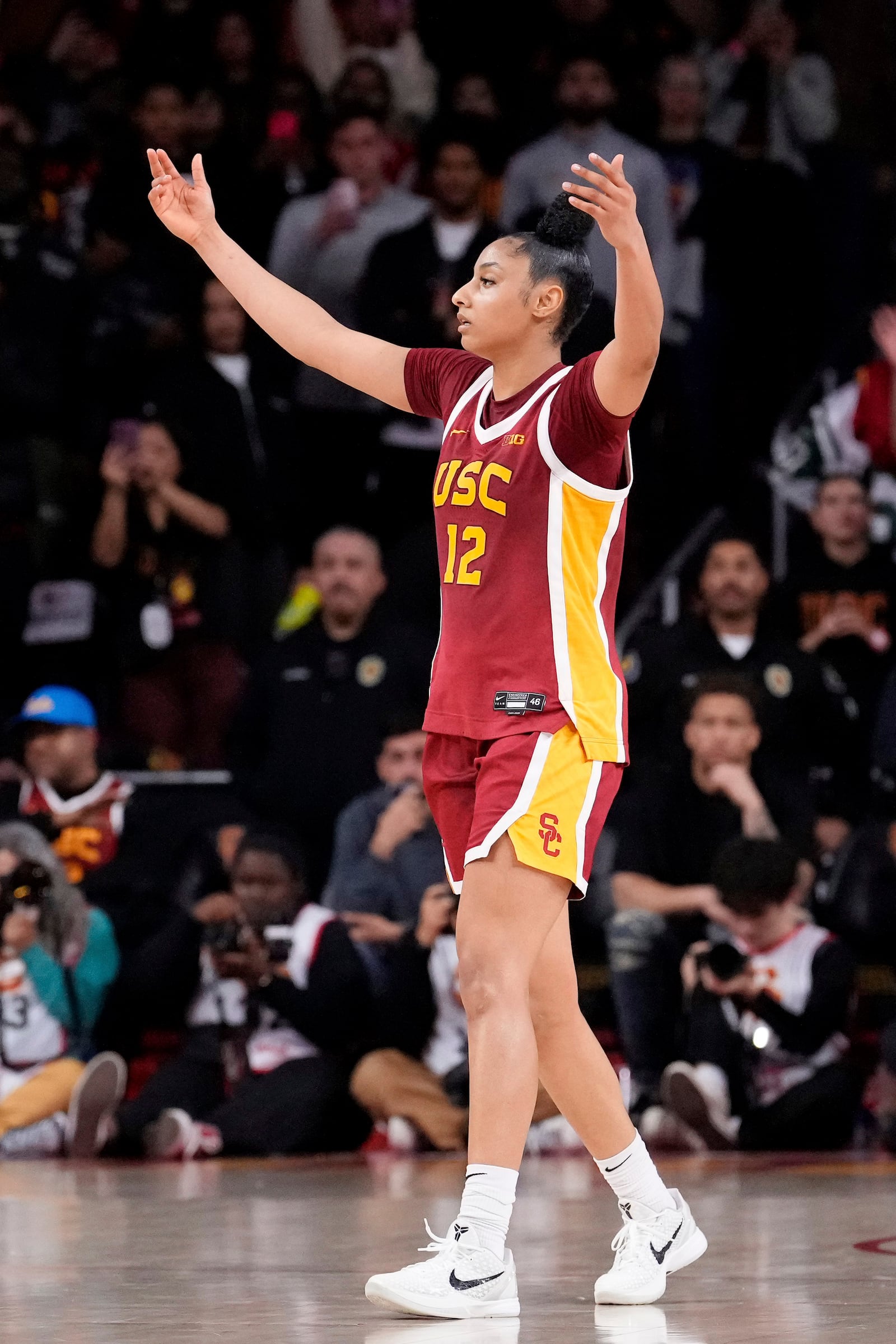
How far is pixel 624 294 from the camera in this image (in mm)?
3668

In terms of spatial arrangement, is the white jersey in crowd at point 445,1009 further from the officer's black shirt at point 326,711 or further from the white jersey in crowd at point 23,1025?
the white jersey in crowd at point 23,1025

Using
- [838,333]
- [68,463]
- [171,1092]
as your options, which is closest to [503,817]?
[171,1092]

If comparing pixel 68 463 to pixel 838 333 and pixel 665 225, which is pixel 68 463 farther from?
pixel 838 333

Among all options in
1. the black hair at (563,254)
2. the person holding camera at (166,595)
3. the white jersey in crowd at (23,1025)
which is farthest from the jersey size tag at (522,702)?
the person holding camera at (166,595)

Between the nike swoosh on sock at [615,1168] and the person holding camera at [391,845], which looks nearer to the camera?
the nike swoosh on sock at [615,1168]

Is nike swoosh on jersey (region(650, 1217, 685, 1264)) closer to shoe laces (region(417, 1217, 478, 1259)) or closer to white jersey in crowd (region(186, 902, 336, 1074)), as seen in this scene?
shoe laces (region(417, 1217, 478, 1259))

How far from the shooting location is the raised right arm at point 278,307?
4363 mm

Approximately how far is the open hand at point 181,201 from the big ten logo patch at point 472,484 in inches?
34.2

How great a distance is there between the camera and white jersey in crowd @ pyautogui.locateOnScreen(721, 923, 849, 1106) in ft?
22.9

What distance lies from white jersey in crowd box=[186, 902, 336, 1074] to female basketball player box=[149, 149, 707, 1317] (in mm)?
3230

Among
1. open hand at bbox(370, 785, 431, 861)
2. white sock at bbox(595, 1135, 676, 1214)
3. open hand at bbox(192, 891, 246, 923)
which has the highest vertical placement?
open hand at bbox(370, 785, 431, 861)

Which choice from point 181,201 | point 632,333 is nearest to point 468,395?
point 632,333

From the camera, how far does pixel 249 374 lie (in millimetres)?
9164

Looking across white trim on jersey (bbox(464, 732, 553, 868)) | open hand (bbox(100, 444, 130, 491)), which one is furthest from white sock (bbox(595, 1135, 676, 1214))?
open hand (bbox(100, 444, 130, 491))
